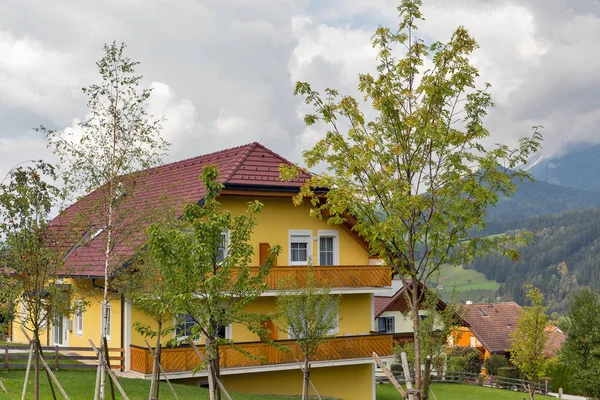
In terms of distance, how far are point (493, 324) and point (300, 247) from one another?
4378 centimetres

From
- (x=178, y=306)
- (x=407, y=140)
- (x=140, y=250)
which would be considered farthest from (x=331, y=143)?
(x=140, y=250)

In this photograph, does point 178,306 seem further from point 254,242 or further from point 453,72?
point 254,242

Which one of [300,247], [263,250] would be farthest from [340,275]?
[263,250]

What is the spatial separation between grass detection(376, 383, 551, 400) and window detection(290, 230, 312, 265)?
1043cm

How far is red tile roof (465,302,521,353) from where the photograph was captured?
211ft

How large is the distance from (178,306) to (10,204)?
666 centimetres

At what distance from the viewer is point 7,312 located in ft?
57.7

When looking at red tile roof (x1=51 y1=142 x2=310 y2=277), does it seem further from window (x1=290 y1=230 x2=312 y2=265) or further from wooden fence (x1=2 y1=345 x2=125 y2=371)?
wooden fence (x1=2 y1=345 x2=125 y2=371)

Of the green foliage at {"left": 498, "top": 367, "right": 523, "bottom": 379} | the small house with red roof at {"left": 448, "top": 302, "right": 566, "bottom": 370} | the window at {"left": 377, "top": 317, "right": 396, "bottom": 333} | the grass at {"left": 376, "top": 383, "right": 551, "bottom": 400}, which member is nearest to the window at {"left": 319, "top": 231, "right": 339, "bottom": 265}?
the grass at {"left": 376, "top": 383, "right": 551, "bottom": 400}

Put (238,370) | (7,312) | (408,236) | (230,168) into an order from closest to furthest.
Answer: (408,236) → (7,312) → (238,370) → (230,168)

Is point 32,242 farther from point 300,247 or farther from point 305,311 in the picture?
point 300,247

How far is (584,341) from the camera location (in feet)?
116

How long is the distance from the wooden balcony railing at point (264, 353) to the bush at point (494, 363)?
30.7 metres

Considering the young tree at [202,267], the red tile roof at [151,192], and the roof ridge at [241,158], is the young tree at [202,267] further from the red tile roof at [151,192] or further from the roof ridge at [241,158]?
the roof ridge at [241,158]
